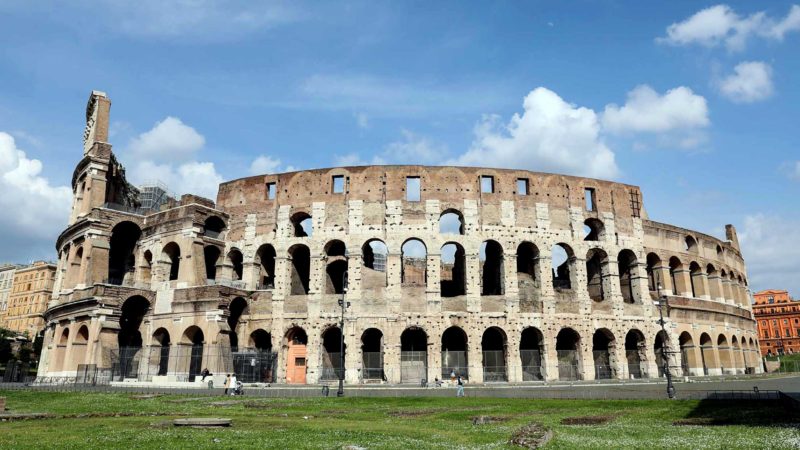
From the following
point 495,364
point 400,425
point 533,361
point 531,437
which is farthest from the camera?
point 533,361

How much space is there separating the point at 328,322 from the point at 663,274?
23294 mm

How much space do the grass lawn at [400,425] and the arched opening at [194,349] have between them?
40.7 feet

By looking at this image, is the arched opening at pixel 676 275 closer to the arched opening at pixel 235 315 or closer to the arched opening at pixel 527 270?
the arched opening at pixel 527 270

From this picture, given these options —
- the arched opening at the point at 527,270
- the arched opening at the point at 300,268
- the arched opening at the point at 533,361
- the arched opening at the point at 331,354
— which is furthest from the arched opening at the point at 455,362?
the arched opening at the point at 300,268

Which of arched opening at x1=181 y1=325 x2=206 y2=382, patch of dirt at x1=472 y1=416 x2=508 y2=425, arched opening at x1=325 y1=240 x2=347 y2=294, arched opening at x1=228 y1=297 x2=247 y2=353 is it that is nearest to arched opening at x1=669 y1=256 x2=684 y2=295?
arched opening at x1=325 y1=240 x2=347 y2=294

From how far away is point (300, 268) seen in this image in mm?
38469

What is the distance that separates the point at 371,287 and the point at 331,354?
4.64 metres

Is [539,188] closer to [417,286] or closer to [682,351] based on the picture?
[417,286]

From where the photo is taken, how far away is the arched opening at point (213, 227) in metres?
37.5

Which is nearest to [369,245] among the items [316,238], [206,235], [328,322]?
[316,238]

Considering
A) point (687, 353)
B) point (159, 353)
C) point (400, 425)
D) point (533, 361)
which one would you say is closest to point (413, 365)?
point (533, 361)

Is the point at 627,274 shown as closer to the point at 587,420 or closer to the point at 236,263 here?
the point at 236,263

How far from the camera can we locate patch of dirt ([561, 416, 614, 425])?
13973 millimetres

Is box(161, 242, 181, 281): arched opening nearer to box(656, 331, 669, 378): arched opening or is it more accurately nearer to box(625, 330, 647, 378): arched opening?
box(625, 330, 647, 378): arched opening
